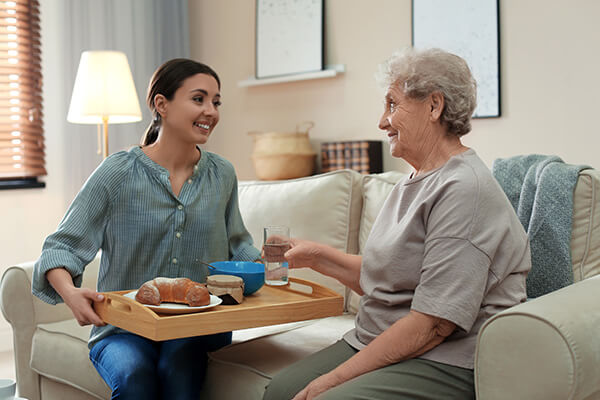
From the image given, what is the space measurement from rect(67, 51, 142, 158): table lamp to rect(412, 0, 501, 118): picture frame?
1.51 m

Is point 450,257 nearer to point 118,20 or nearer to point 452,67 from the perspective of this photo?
point 452,67

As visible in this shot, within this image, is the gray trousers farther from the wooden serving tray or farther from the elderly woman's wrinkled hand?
the elderly woman's wrinkled hand

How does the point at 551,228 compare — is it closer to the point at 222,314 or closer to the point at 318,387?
the point at 318,387

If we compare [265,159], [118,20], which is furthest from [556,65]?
[118,20]

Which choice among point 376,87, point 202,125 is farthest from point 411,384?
point 376,87

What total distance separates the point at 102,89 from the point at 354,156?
1.30m

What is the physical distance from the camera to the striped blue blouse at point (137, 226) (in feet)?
5.35

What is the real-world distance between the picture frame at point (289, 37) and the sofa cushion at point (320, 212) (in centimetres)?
145

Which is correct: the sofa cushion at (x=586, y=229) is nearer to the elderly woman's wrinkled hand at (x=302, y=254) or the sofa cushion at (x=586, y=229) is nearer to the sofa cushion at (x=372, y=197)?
the sofa cushion at (x=372, y=197)

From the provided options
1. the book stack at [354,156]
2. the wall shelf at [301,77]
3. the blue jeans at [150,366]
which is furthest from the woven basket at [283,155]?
the blue jeans at [150,366]

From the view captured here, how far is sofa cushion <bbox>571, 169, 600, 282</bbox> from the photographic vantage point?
171 centimetres

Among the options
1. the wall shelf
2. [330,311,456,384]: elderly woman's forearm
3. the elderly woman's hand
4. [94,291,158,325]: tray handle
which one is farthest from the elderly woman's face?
the wall shelf

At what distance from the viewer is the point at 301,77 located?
3582 millimetres

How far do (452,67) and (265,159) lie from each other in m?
2.05
